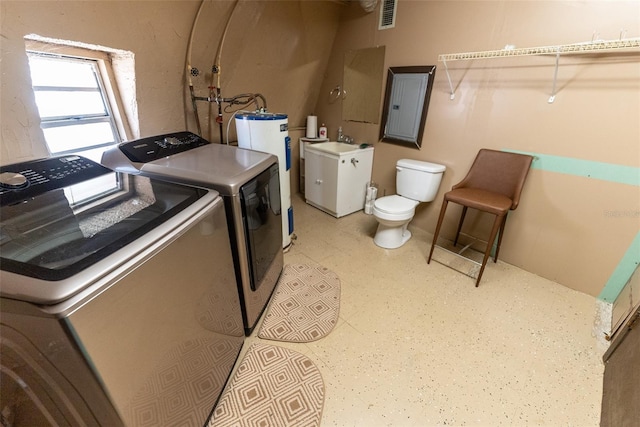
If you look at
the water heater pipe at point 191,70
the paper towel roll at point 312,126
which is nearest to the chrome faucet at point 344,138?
the paper towel roll at point 312,126

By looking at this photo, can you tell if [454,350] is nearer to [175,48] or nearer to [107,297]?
[107,297]

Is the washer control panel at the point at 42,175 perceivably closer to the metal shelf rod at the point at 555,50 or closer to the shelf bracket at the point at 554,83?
the metal shelf rod at the point at 555,50

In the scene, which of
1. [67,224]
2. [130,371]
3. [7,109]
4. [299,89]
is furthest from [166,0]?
[130,371]

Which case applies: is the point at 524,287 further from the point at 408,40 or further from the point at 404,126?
the point at 408,40

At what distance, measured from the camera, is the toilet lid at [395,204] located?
228cm

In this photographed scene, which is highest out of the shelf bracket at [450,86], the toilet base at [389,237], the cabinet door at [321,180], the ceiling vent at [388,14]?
the ceiling vent at [388,14]

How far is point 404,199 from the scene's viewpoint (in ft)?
8.09

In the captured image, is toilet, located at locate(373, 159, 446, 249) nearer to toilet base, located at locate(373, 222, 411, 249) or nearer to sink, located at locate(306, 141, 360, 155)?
toilet base, located at locate(373, 222, 411, 249)

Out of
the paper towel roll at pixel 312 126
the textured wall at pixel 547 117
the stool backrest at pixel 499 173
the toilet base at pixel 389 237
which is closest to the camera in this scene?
the textured wall at pixel 547 117

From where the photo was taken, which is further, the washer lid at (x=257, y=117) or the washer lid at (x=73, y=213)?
the washer lid at (x=257, y=117)

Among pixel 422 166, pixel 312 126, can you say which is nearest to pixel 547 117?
pixel 422 166

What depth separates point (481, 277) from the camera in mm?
2070

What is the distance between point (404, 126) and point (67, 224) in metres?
2.56

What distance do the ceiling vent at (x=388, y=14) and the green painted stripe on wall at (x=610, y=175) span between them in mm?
1661
